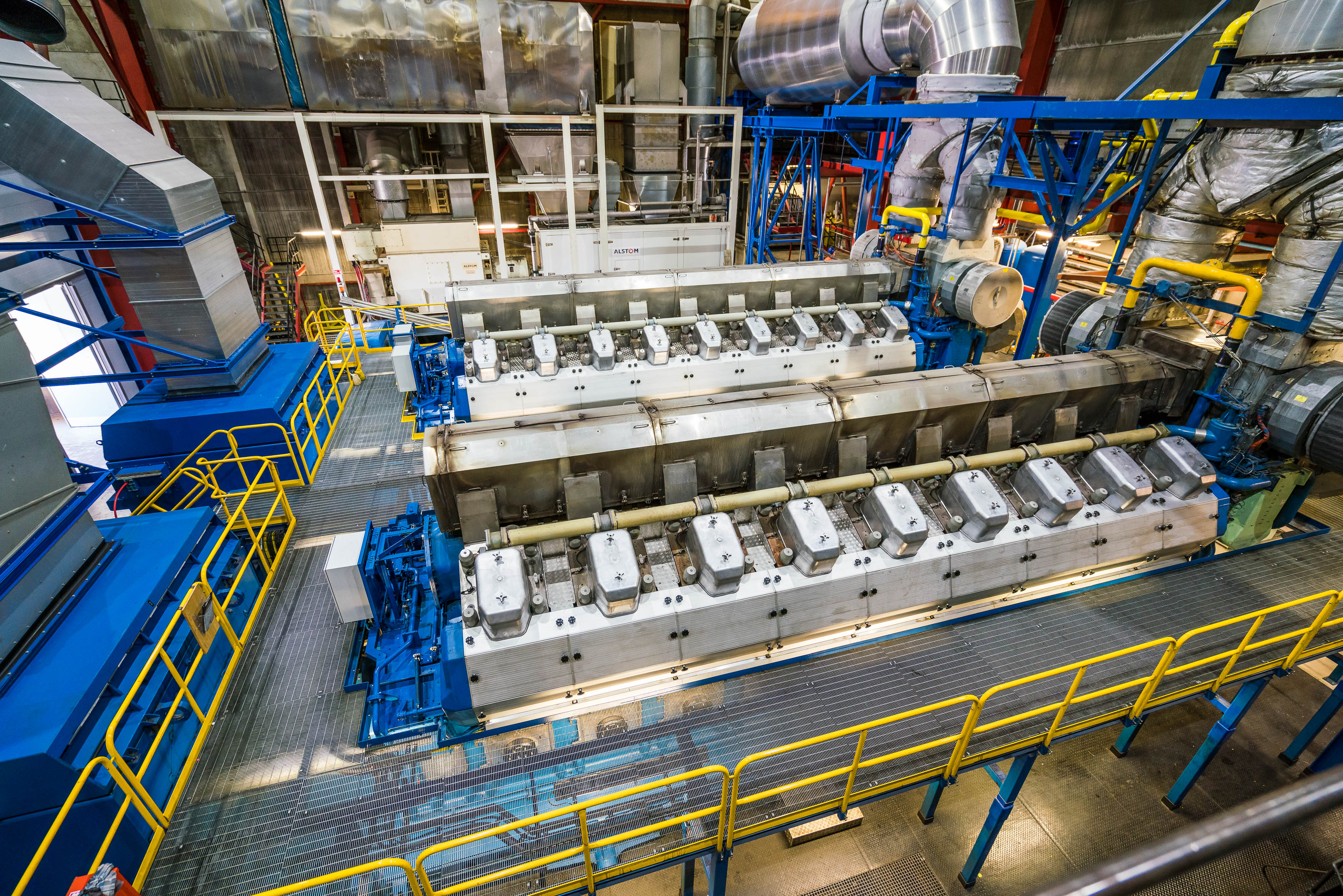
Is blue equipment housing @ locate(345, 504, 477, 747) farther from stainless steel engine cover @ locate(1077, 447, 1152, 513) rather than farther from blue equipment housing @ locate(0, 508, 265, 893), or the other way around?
stainless steel engine cover @ locate(1077, 447, 1152, 513)

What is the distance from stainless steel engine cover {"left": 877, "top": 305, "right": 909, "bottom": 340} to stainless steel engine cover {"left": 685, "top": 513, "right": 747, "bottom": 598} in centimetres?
550

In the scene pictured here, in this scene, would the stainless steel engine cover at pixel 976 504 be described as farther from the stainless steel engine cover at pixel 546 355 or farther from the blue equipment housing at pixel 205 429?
the blue equipment housing at pixel 205 429

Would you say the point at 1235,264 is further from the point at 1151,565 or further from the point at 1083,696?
the point at 1083,696

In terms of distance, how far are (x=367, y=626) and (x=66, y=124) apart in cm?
551

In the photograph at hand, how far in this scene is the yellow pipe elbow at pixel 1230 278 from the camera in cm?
538

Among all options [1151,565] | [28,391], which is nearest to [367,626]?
[28,391]

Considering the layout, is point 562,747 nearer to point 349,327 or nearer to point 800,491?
point 800,491

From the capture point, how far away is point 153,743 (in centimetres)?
403

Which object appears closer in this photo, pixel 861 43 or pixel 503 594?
pixel 503 594

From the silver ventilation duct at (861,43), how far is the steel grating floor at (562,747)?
19.9ft

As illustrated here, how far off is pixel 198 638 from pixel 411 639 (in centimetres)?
153

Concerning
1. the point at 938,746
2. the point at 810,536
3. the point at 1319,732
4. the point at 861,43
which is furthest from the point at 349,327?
the point at 1319,732

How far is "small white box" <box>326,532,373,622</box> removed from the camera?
516cm

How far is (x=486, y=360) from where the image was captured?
7750 millimetres
